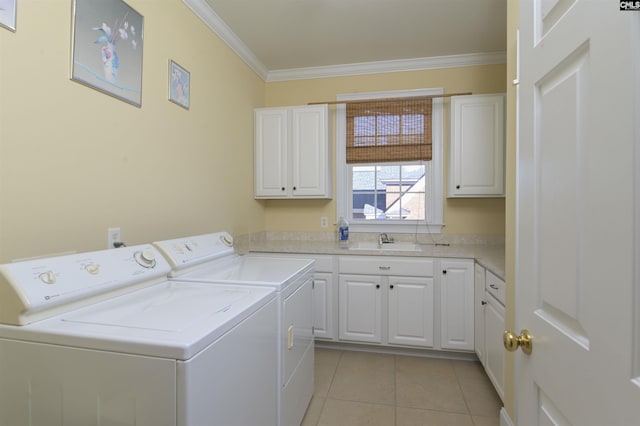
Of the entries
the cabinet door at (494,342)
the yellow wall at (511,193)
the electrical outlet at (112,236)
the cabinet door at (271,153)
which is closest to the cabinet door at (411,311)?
the cabinet door at (494,342)

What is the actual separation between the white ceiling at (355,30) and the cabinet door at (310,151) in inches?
22.0

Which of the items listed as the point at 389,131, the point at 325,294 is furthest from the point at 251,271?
the point at 389,131

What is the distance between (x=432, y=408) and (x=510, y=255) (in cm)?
112

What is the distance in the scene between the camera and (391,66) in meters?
3.06

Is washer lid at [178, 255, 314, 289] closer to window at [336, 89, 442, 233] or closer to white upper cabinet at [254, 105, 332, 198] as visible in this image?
white upper cabinet at [254, 105, 332, 198]

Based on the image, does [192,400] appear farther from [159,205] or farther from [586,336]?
[159,205]

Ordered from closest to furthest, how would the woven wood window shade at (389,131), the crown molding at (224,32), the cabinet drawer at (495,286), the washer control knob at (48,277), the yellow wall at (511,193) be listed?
the washer control knob at (48,277) → the yellow wall at (511,193) → the cabinet drawer at (495,286) → the crown molding at (224,32) → the woven wood window shade at (389,131)

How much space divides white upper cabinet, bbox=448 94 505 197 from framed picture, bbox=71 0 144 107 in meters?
2.44

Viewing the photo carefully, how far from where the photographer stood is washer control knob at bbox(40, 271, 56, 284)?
94 cm

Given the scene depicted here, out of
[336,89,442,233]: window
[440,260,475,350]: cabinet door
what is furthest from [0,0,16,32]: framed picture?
[440,260,475,350]: cabinet door

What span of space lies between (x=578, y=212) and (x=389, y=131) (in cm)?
258

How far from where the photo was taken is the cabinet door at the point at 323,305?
2.67 m

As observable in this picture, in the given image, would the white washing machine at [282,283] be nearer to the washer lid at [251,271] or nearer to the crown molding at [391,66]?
the washer lid at [251,271]

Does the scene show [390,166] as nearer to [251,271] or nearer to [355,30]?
[355,30]
